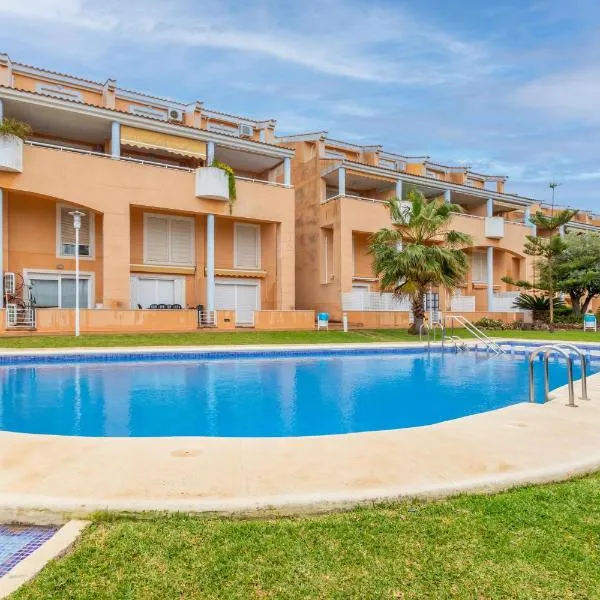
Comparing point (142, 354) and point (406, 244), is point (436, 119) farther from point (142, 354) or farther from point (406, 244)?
point (142, 354)

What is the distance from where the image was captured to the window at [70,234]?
68.5 feet

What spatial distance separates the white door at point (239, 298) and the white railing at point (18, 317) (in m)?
8.78

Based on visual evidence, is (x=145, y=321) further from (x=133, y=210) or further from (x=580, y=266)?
(x=580, y=266)

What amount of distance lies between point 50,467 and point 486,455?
151 inches

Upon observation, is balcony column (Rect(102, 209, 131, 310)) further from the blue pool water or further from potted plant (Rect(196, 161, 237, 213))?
the blue pool water

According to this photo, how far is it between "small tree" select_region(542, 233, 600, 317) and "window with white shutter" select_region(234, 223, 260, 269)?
644 inches

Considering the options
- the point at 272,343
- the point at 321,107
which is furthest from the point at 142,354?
the point at 321,107

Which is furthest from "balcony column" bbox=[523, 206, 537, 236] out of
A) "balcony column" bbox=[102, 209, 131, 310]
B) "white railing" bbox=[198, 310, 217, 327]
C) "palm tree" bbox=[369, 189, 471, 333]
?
"balcony column" bbox=[102, 209, 131, 310]

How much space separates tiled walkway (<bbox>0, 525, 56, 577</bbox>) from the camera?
2.77 m

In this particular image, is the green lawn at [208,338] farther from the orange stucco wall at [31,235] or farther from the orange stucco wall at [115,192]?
the orange stucco wall at [31,235]

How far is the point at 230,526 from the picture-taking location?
307cm

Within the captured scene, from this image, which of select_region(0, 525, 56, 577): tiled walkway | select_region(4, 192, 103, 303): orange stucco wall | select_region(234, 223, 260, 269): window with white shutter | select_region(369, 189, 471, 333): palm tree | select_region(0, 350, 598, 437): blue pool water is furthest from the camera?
select_region(234, 223, 260, 269): window with white shutter

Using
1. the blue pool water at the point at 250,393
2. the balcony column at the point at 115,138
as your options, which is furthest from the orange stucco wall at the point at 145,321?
the balcony column at the point at 115,138

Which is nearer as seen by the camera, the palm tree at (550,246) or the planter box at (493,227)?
the palm tree at (550,246)
